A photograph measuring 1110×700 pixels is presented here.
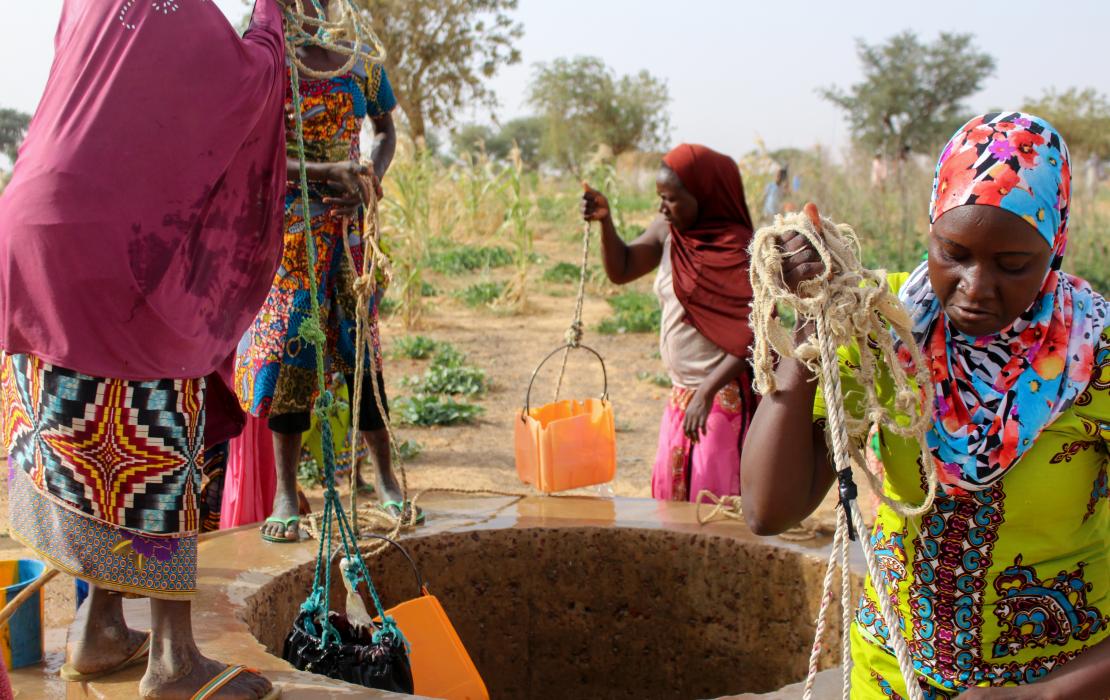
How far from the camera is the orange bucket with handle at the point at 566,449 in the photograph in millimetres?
3688

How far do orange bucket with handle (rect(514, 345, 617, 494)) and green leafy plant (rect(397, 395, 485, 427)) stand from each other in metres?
3.33

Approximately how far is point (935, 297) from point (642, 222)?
15395 millimetres

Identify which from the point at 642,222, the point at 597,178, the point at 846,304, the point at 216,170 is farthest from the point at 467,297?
the point at 846,304

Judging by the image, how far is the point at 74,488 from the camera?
6.61 ft

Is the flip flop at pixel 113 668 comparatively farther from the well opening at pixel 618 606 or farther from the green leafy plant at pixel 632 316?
the green leafy plant at pixel 632 316

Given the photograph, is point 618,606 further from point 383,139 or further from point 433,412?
point 433,412

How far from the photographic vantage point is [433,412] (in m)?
7.15

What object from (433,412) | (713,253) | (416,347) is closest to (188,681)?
(713,253)

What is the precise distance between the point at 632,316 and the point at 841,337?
873 cm

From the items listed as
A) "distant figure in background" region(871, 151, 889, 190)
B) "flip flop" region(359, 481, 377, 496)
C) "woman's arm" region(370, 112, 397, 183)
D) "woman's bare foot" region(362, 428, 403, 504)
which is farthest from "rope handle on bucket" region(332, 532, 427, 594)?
"distant figure in background" region(871, 151, 889, 190)

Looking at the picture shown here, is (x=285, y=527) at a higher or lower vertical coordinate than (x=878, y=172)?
lower

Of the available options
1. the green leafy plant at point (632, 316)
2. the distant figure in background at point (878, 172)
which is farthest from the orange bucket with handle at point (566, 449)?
the distant figure in background at point (878, 172)

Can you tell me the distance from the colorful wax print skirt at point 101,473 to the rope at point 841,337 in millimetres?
1211

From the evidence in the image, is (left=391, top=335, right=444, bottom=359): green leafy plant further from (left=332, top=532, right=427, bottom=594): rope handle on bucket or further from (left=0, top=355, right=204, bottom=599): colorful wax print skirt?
Answer: (left=0, top=355, right=204, bottom=599): colorful wax print skirt
